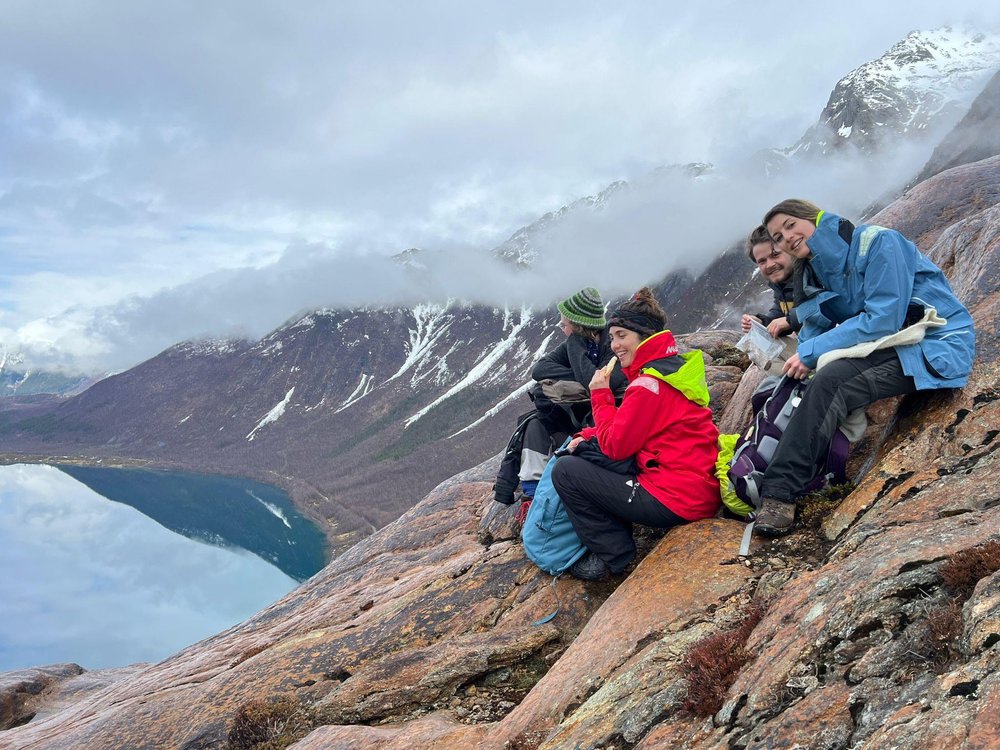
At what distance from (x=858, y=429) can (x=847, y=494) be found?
2.63ft

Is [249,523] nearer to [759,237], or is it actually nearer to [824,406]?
[759,237]

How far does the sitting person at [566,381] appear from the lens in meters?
9.85

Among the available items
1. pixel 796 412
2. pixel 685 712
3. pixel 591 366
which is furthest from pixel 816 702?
pixel 591 366

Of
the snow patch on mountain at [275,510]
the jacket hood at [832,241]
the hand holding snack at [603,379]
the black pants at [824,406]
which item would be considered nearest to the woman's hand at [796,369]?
the black pants at [824,406]

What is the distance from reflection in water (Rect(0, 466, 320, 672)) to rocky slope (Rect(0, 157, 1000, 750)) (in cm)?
9695

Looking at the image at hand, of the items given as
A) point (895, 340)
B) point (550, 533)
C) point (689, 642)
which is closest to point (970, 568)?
point (689, 642)

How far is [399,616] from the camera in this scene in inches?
402

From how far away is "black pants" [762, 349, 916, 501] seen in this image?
21.9 ft

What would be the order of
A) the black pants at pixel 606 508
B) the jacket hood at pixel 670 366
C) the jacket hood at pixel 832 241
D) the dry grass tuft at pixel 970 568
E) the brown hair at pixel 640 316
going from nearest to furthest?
the dry grass tuft at pixel 970 568 < the jacket hood at pixel 832 241 < the jacket hood at pixel 670 366 < the black pants at pixel 606 508 < the brown hair at pixel 640 316

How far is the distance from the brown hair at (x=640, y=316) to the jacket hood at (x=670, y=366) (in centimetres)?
15

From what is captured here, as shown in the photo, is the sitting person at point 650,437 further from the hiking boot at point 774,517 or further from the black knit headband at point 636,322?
the hiking boot at point 774,517

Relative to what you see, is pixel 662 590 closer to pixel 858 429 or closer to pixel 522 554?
pixel 858 429

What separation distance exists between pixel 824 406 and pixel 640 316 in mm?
2379

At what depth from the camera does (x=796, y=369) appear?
7.12 m
